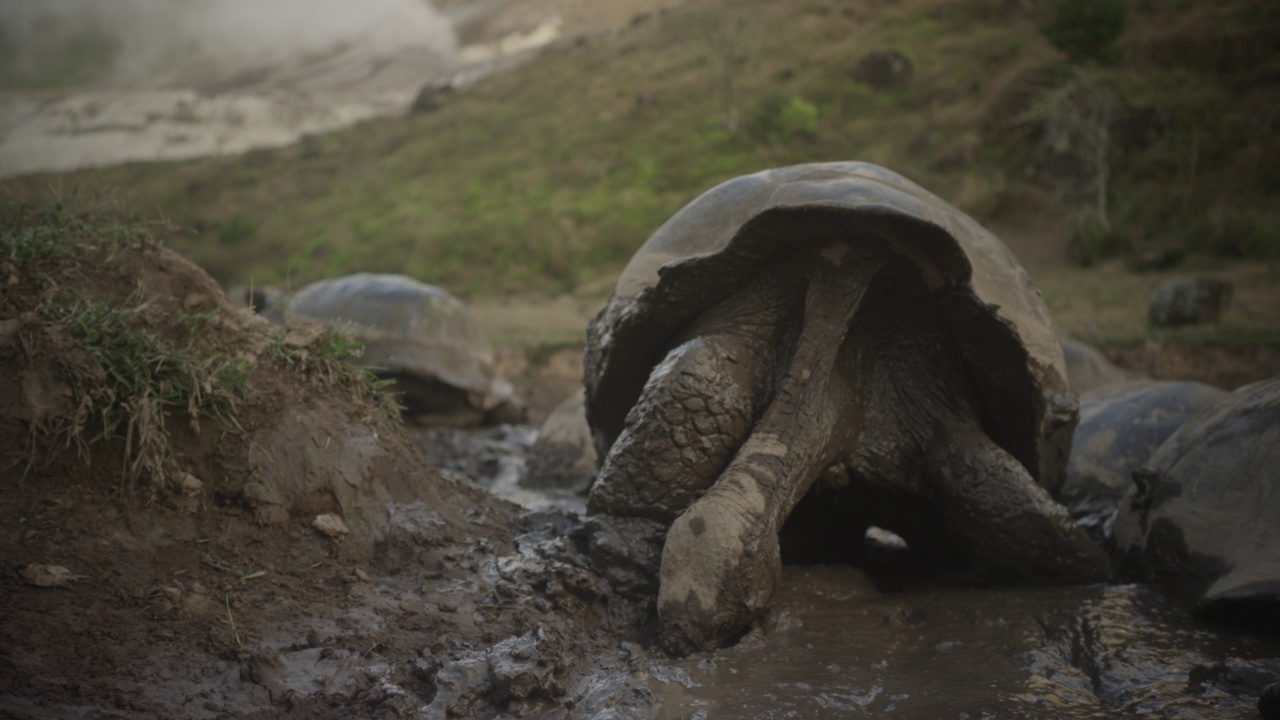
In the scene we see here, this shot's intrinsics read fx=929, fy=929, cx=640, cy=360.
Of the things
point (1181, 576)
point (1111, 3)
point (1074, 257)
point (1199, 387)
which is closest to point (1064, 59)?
point (1111, 3)

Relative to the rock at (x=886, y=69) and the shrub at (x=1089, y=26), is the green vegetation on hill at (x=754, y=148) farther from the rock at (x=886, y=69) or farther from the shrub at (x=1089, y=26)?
the shrub at (x=1089, y=26)

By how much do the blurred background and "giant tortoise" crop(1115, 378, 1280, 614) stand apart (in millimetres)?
3838

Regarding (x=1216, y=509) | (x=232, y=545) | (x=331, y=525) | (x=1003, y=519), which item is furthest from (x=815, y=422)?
(x=232, y=545)

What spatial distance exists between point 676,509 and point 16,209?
2.48 metres

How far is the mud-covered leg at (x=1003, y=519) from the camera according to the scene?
3.09m

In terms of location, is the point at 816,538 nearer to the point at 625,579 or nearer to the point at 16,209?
the point at 625,579

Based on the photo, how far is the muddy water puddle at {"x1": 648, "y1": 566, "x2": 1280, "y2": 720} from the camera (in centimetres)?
226

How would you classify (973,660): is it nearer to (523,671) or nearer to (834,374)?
(834,374)

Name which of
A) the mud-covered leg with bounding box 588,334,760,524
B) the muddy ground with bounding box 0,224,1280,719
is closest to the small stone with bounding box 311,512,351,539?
the muddy ground with bounding box 0,224,1280,719

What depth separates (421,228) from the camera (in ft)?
75.4

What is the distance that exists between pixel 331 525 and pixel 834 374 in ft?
5.53

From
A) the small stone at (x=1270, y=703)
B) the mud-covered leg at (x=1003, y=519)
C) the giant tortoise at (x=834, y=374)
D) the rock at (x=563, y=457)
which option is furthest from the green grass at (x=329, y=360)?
the small stone at (x=1270, y=703)

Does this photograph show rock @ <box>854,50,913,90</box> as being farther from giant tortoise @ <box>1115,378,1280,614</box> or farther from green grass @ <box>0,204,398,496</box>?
green grass @ <box>0,204,398,496</box>

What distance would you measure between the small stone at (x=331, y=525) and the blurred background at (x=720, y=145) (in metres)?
1.43
